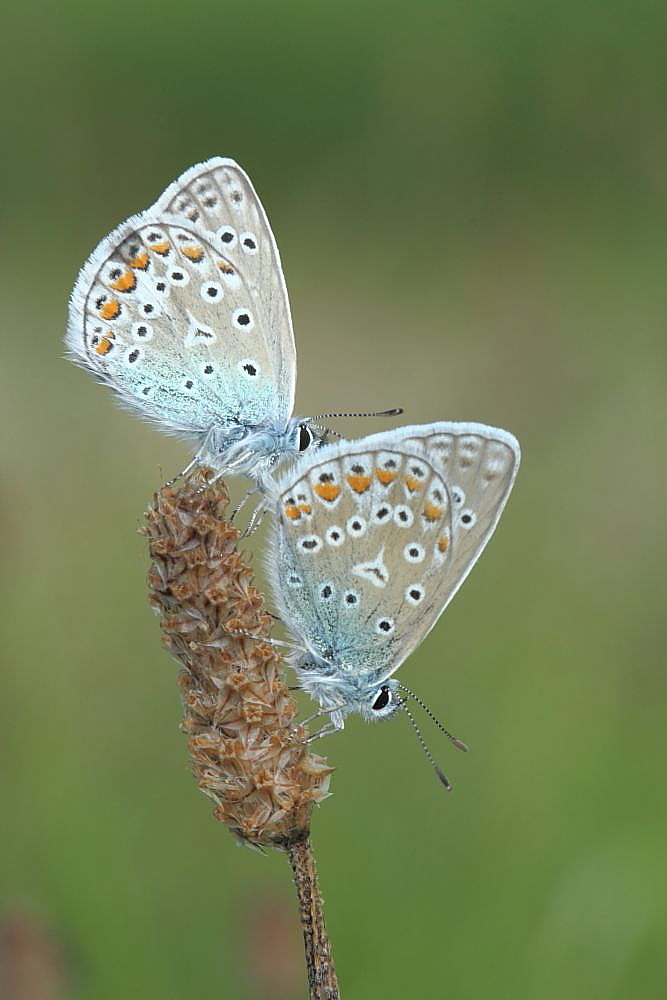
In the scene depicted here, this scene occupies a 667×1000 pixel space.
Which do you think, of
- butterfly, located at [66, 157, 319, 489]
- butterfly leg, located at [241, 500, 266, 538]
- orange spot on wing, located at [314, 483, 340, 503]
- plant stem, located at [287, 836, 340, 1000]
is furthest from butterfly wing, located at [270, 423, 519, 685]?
plant stem, located at [287, 836, 340, 1000]

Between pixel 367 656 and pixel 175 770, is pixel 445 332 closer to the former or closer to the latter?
pixel 175 770

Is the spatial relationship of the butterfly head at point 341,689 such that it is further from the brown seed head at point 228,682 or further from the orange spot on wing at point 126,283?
the orange spot on wing at point 126,283

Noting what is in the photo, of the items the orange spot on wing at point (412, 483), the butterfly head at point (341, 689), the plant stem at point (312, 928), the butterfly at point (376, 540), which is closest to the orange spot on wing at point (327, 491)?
the butterfly at point (376, 540)

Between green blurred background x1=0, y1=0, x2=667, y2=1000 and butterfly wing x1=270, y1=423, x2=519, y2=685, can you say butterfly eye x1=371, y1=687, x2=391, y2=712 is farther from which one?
green blurred background x1=0, y1=0, x2=667, y2=1000

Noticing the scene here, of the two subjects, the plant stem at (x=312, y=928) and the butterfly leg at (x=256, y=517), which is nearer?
the plant stem at (x=312, y=928)

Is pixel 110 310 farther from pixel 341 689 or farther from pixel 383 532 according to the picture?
pixel 341 689

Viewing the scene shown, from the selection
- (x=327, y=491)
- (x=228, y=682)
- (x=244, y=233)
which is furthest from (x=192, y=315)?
(x=228, y=682)

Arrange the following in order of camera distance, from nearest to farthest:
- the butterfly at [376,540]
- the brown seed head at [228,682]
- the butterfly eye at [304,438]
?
the brown seed head at [228,682] → the butterfly at [376,540] → the butterfly eye at [304,438]
